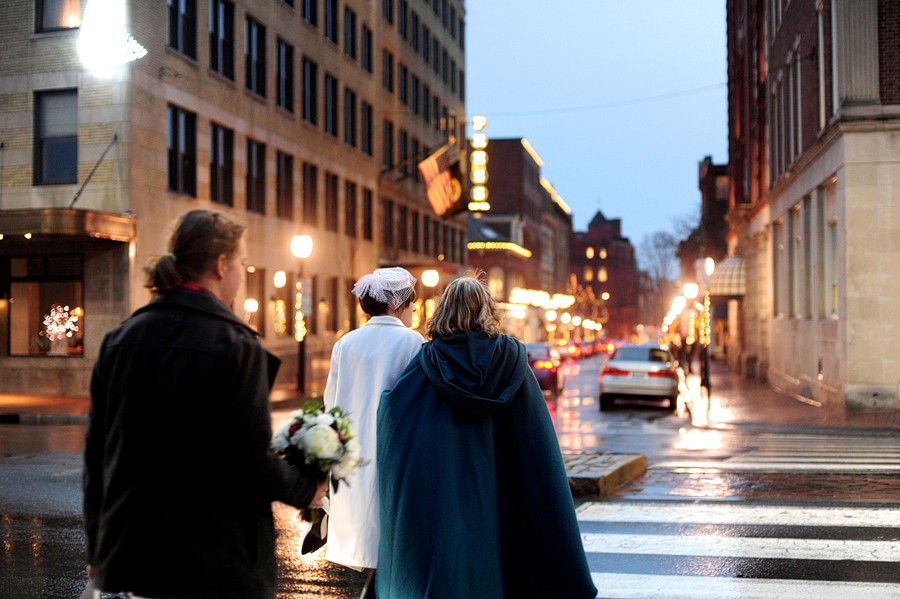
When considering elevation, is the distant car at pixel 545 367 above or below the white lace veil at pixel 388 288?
below

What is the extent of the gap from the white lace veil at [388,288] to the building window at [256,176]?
23576 millimetres

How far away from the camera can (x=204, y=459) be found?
9.03 ft

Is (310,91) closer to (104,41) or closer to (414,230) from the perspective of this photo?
(104,41)

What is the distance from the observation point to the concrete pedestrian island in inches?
358

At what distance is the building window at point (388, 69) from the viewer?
135 feet

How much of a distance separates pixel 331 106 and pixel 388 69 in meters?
8.04

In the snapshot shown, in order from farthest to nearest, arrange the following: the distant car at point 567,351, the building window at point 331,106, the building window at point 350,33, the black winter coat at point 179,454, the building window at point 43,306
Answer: the distant car at point 567,351
the building window at point 350,33
the building window at point 331,106
the building window at point 43,306
the black winter coat at point 179,454

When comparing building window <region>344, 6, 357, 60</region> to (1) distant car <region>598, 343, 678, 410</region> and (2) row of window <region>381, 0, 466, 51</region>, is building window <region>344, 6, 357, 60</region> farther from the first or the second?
(1) distant car <region>598, 343, 678, 410</region>

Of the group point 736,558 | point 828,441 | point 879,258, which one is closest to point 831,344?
point 879,258

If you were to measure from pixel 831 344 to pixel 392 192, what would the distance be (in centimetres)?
2383

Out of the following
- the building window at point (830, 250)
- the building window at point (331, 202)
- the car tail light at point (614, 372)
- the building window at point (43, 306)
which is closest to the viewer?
the building window at point (830, 250)

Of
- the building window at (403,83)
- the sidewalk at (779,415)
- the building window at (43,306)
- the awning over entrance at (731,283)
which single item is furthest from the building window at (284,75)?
the awning over entrance at (731,283)

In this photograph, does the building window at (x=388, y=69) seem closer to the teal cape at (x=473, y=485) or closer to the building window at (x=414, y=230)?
the building window at (x=414, y=230)

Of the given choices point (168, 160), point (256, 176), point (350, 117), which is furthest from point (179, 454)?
point (350, 117)
